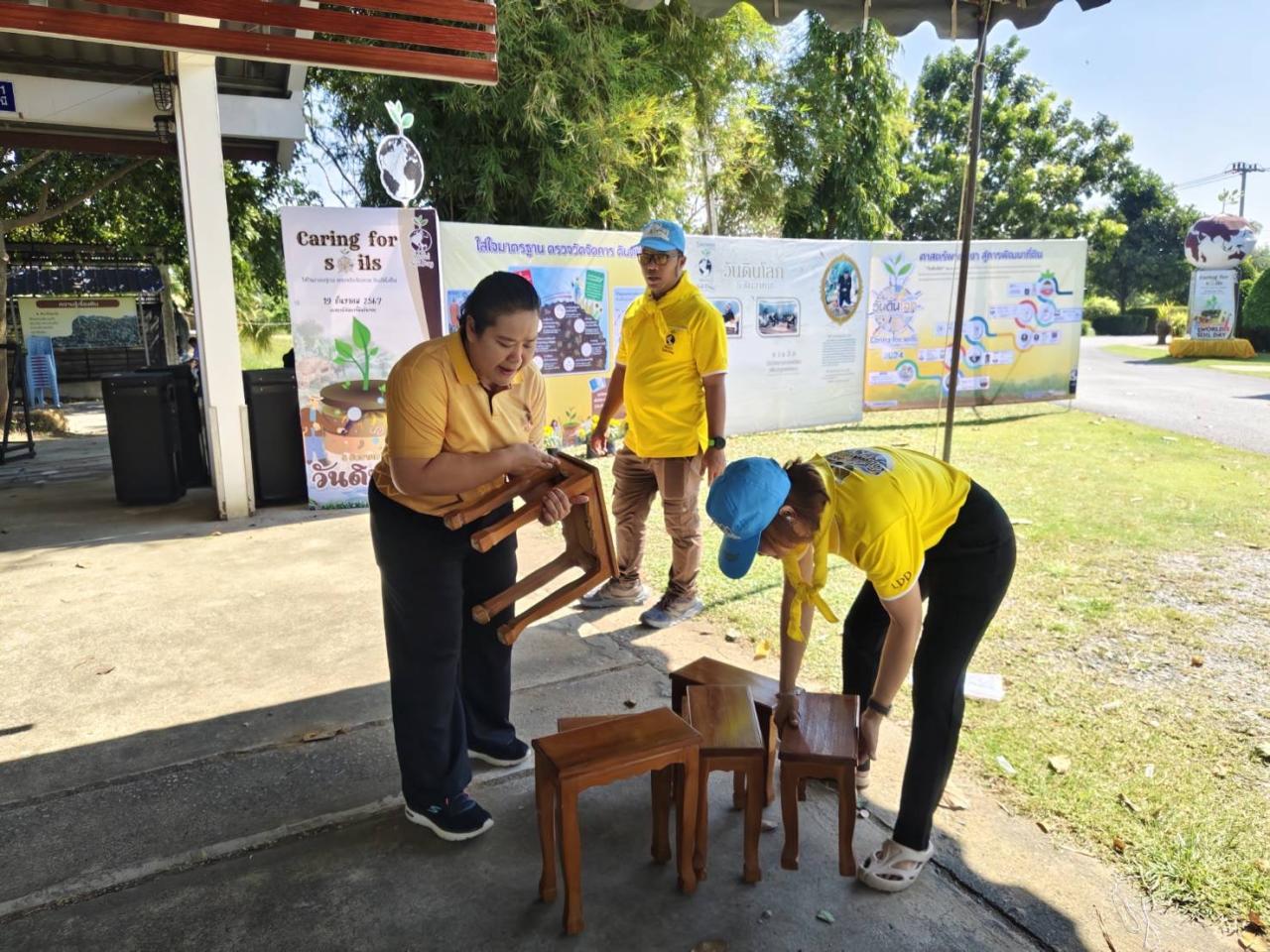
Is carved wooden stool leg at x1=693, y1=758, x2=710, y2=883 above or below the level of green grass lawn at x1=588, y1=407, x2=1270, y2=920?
above

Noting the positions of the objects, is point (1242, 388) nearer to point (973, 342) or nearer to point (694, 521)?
point (973, 342)

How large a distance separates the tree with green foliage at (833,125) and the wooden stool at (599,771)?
15.3 meters

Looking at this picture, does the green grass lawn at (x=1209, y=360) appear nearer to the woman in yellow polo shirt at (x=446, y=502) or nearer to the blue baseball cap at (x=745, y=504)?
the blue baseball cap at (x=745, y=504)

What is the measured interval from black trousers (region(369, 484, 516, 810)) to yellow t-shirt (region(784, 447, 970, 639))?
39.9 inches

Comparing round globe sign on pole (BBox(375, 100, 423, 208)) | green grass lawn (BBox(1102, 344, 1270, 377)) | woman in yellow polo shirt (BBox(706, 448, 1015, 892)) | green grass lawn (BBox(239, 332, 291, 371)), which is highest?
round globe sign on pole (BBox(375, 100, 423, 208))

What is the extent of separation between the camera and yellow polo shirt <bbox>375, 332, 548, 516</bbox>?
2.28 metres

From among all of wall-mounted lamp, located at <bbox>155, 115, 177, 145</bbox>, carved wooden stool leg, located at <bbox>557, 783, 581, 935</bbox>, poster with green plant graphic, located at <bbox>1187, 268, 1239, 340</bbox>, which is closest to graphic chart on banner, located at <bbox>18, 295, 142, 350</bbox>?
wall-mounted lamp, located at <bbox>155, 115, 177, 145</bbox>

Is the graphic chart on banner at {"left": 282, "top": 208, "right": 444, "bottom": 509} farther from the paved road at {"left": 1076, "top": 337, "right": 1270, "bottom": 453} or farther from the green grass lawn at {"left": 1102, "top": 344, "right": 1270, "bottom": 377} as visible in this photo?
the green grass lawn at {"left": 1102, "top": 344, "right": 1270, "bottom": 377}

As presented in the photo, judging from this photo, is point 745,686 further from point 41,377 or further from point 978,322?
point 41,377

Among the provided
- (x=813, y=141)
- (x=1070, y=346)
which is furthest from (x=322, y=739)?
(x=813, y=141)

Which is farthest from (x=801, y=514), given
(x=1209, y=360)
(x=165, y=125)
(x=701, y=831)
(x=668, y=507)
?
(x=1209, y=360)

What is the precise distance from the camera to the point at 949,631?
2.34m

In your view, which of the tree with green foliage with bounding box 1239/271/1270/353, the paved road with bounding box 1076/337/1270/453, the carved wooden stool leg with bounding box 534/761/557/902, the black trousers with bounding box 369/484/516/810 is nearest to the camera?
the carved wooden stool leg with bounding box 534/761/557/902

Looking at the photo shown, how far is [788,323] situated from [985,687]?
7.35 m
